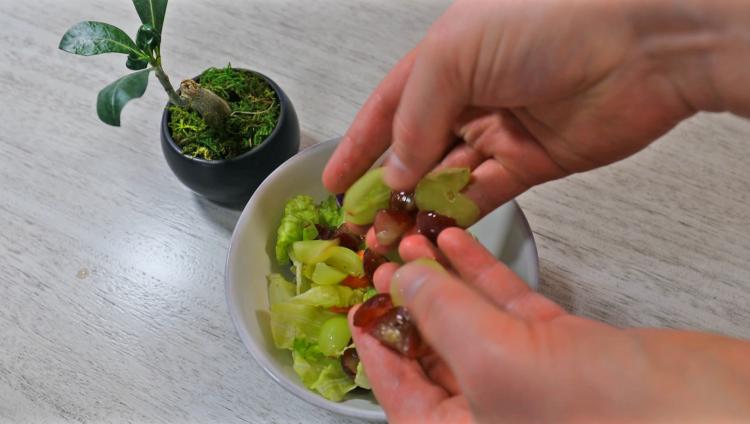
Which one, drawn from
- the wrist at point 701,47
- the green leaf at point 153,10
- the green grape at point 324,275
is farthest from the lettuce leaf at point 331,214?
the wrist at point 701,47

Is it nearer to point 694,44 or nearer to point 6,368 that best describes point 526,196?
point 694,44

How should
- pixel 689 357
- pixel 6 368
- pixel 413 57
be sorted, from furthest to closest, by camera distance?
pixel 6 368 < pixel 413 57 < pixel 689 357

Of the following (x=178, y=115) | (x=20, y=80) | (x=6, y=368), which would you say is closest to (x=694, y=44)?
(x=178, y=115)

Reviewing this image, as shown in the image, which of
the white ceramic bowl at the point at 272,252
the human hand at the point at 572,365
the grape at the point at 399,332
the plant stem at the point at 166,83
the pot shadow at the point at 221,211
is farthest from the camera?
the pot shadow at the point at 221,211

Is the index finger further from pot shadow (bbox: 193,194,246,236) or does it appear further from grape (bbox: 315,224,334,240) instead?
pot shadow (bbox: 193,194,246,236)

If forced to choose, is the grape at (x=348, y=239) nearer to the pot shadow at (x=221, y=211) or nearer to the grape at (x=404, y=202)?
the grape at (x=404, y=202)

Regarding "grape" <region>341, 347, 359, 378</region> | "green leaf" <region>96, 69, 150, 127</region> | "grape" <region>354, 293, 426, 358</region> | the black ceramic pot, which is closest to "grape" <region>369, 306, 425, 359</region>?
"grape" <region>354, 293, 426, 358</region>
